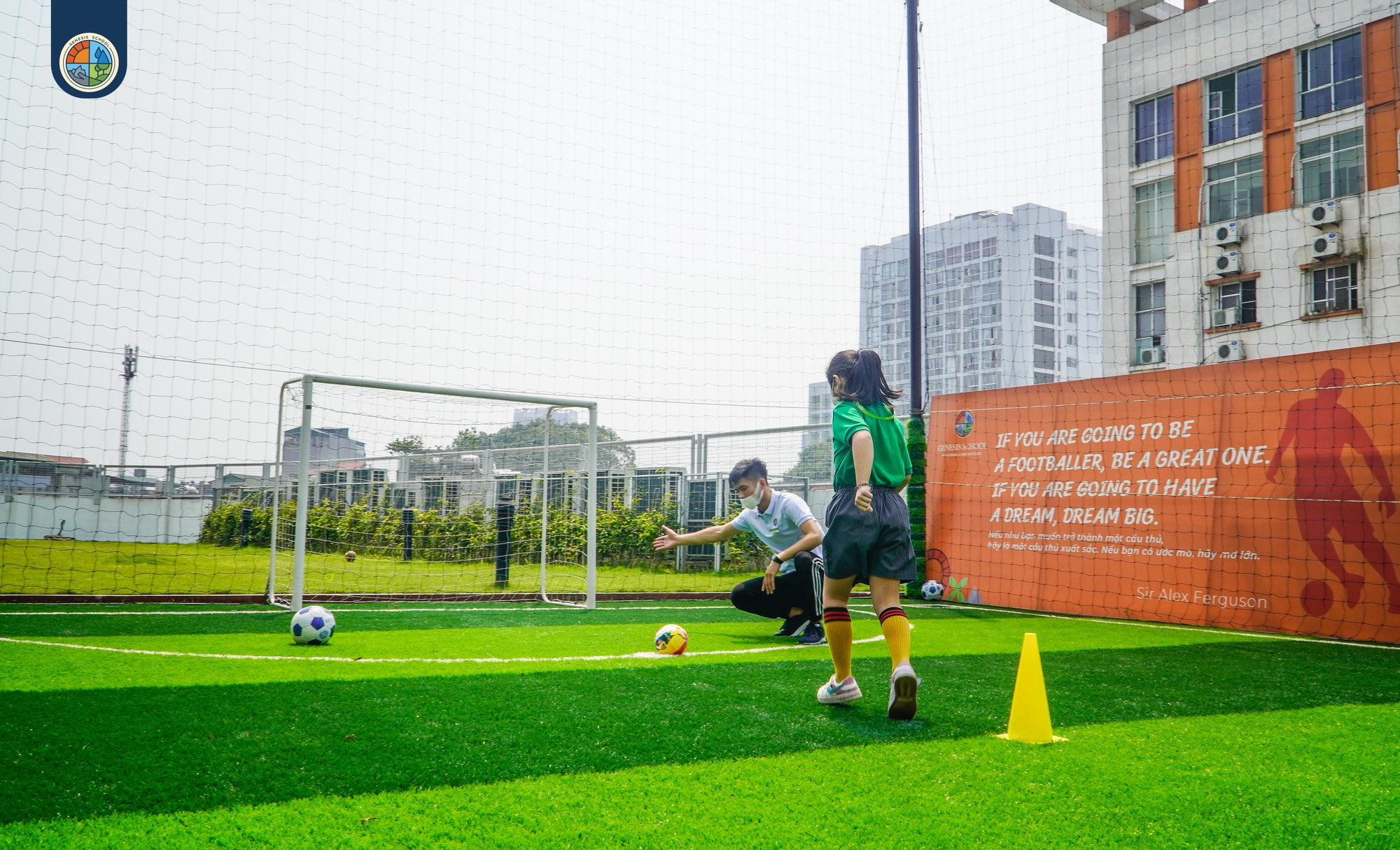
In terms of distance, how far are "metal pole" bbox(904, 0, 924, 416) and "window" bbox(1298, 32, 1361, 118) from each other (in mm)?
16338

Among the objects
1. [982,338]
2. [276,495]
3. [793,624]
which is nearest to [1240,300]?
[793,624]

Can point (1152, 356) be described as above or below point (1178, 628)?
above

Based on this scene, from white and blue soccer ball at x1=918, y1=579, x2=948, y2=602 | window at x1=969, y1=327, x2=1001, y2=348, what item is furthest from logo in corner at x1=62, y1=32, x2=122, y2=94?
window at x1=969, y1=327, x2=1001, y2=348

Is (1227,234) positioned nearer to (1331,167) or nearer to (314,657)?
(1331,167)

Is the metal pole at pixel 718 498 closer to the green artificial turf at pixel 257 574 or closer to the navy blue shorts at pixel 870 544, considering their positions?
the green artificial turf at pixel 257 574

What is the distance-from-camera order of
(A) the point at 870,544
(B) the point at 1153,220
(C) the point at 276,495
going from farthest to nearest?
1. (B) the point at 1153,220
2. (C) the point at 276,495
3. (A) the point at 870,544

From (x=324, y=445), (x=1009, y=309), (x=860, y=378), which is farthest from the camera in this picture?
(x=1009, y=309)

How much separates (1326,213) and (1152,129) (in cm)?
691

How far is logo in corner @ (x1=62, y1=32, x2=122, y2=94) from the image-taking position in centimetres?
859

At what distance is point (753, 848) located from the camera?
218 cm

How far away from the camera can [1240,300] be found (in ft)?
79.9

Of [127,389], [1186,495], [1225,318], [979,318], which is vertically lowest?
[1186,495]

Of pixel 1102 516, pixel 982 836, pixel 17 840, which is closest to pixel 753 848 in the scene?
pixel 982 836

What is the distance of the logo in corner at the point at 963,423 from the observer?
1091cm
